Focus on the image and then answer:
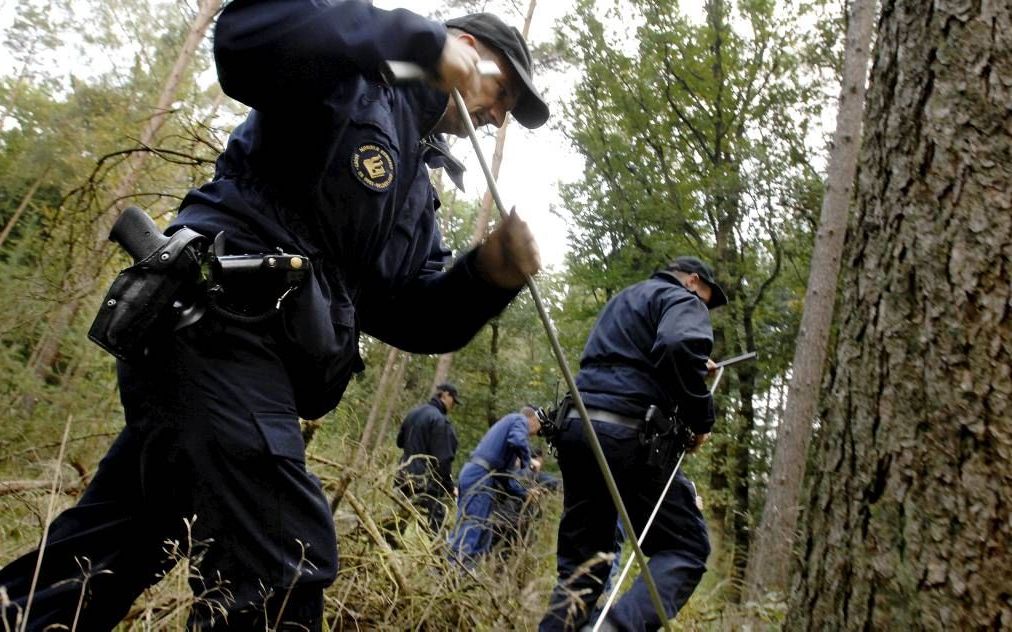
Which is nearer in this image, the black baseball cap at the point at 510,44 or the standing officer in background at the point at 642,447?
the black baseball cap at the point at 510,44

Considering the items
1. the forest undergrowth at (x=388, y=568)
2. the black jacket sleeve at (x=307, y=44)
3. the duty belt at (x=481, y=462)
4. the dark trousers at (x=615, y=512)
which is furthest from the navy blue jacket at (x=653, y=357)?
the duty belt at (x=481, y=462)

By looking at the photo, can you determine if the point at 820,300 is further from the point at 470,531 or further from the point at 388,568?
the point at 388,568

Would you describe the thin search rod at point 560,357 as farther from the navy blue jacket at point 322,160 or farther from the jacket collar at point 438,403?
the jacket collar at point 438,403

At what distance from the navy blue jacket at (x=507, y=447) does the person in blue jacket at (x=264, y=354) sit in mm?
4230

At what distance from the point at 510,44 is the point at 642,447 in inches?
77.7

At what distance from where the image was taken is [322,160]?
1636 mm

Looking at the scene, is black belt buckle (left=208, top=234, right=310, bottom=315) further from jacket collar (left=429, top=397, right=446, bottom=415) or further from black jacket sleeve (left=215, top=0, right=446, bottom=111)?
jacket collar (left=429, top=397, right=446, bottom=415)

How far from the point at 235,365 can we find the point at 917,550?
52.5 inches

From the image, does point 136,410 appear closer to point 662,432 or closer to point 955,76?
point 955,76

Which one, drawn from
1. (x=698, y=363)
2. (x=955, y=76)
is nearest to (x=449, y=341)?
(x=955, y=76)

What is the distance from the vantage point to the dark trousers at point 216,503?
57.6 inches

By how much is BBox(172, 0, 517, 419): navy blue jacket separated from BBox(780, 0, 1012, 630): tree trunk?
997 mm

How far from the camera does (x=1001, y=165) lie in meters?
1.39

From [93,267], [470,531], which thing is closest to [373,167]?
[470,531]
